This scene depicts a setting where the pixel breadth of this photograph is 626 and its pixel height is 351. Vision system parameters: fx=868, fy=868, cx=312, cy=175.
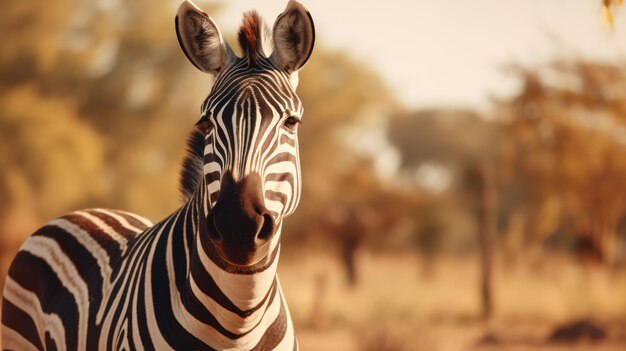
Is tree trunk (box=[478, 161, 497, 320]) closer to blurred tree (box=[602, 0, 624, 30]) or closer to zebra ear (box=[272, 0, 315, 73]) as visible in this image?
blurred tree (box=[602, 0, 624, 30])

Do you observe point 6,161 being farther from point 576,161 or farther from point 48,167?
point 576,161

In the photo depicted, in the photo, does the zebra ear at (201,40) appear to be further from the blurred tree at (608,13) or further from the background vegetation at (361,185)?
the background vegetation at (361,185)

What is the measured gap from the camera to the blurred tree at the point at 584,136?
1720cm

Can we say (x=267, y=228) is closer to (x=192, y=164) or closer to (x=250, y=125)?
(x=250, y=125)

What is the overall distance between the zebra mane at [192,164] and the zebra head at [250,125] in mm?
442

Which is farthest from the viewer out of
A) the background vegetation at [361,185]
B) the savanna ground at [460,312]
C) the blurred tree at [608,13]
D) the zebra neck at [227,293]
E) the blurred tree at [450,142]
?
the blurred tree at [450,142]

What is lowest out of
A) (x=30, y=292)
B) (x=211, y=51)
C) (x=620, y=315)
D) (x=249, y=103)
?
(x=620, y=315)

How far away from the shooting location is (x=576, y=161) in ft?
58.6

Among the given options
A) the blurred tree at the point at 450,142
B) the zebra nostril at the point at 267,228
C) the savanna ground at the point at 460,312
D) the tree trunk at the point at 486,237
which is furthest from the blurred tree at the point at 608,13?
the blurred tree at the point at 450,142

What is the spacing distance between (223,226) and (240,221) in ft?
0.18

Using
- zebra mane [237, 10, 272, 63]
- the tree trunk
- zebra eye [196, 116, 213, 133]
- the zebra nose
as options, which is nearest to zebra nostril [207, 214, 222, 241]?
the zebra nose

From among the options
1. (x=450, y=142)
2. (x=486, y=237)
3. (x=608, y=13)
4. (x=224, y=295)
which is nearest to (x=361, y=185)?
(x=450, y=142)

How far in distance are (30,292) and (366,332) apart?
5880 mm

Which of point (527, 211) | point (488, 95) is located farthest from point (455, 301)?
point (527, 211)
